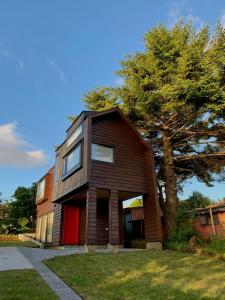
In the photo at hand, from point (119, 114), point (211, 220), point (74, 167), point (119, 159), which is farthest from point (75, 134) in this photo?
point (211, 220)

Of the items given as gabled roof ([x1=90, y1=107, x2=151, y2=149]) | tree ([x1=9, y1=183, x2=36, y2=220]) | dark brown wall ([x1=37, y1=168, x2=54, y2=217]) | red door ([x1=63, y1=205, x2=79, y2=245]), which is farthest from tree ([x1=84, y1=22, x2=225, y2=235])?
tree ([x1=9, y1=183, x2=36, y2=220])

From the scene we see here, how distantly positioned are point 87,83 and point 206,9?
926cm

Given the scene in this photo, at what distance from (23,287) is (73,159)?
361 inches

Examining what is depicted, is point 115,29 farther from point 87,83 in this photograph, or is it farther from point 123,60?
point 87,83

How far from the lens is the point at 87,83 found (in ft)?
65.6

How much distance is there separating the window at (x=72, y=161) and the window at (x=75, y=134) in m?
0.72

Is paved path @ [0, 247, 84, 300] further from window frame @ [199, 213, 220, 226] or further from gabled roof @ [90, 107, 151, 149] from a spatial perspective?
window frame @ [199, 213, 220, 226]

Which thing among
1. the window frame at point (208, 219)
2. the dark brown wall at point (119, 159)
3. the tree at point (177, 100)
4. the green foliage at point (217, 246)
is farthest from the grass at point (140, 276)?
the tree at point (177, 100)

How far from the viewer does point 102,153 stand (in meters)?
13.6

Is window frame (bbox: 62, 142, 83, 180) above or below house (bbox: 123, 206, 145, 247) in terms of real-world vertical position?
above

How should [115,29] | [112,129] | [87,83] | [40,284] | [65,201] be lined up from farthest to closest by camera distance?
1. [87,83]
2. [115,29]
3. [65,201]
4. [112,129]
5. [40,284]

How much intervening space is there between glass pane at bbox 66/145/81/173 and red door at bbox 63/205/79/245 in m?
3.01

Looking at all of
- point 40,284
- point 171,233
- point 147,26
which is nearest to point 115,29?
point 147,26

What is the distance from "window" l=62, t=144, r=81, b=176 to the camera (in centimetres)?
1342
